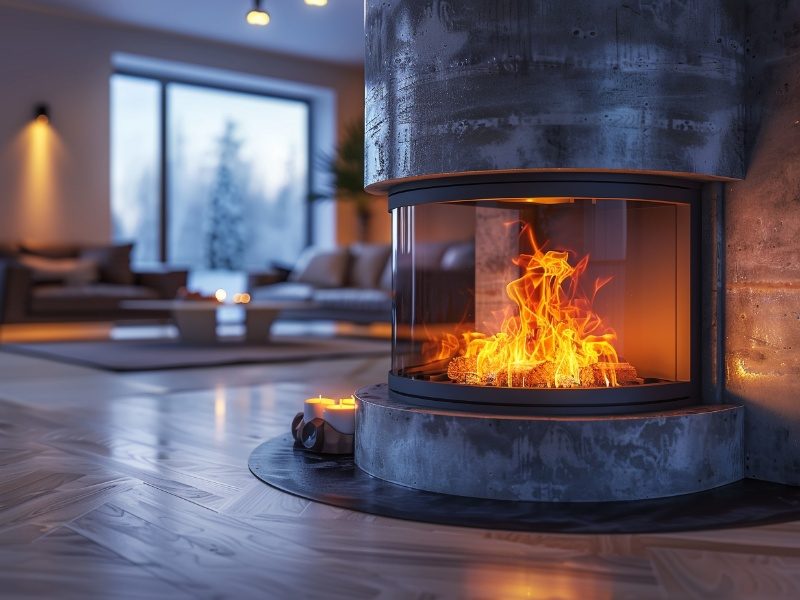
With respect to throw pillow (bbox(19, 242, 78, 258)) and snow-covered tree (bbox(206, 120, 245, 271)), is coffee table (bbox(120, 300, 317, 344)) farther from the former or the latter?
snow-covered tree (bbox(206, 120, 245, 271))

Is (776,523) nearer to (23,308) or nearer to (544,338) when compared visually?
(544,338)

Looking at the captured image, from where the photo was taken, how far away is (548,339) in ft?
7.61

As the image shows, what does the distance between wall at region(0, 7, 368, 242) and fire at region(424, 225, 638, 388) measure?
755cm

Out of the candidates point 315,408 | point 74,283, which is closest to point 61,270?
point 74,283

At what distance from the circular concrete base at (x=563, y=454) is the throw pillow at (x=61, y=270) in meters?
6.49

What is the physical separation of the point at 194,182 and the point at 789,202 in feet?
28.9

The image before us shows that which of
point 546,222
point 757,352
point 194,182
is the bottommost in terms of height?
point 757,352

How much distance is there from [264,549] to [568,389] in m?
0.79

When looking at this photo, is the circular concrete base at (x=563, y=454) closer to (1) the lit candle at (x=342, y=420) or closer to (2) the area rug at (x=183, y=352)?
(1) the lit candle at (x=342, y=420)

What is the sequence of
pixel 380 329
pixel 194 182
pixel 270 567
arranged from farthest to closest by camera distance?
pixel 194 182 < pixel 380 329 < pixel 270 567

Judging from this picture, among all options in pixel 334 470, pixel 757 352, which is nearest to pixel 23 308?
pixel 334 470

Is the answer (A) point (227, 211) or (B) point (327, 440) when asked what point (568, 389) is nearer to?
(B) point (327, 440)

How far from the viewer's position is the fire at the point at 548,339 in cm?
224

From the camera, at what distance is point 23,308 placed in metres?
7.51
